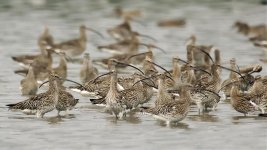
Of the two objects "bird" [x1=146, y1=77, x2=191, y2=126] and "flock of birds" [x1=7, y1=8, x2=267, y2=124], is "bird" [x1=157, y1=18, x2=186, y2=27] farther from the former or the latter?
"bird" [x1=146, y1=77, x2=191, y2=126]

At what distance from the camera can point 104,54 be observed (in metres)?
32.0

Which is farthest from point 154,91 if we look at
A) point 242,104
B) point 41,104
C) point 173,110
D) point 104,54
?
point 104,54

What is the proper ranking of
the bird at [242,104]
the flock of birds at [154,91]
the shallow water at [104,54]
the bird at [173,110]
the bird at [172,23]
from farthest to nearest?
the bird at [172,23] < the bird at [242,104] < the flock of birds at [154,91] < the bird at [173,110] < the shallow water at [104,54]

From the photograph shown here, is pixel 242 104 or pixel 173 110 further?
pixel 242 104

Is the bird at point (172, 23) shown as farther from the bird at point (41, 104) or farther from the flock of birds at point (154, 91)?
the bird at point (41, 104)

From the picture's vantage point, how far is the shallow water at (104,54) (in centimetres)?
1591

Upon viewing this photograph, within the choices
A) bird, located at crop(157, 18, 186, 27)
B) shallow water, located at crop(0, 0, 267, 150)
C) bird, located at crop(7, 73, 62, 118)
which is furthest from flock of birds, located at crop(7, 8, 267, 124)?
bird, located at crop(157, 18, 186, 27)

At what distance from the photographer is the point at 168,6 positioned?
49.9 metres

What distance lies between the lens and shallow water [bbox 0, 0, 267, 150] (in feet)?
52.2

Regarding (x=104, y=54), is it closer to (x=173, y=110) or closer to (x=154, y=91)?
(x=154, y=91)

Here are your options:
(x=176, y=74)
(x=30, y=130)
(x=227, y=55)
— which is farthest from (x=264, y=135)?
(x=227, y=55)

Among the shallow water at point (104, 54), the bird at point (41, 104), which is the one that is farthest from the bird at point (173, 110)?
the bird at point (41, 104)

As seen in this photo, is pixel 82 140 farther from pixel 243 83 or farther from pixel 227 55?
pixel 227 55

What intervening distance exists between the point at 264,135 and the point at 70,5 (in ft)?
109
